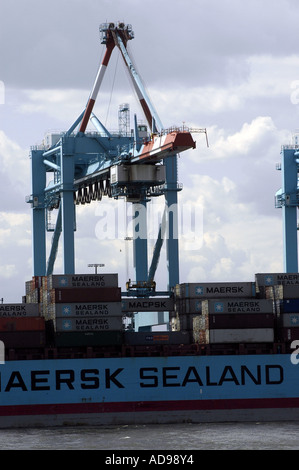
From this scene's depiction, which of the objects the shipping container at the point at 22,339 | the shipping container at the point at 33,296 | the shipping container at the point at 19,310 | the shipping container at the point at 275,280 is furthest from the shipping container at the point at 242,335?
the shipping container at the point at 33,296

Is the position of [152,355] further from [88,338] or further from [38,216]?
→ [38,216]

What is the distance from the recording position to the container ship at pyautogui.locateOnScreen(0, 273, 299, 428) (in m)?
68.3

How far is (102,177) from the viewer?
82875 millimetres

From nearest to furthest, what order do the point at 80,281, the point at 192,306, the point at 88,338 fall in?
1. the point at 88,338
2. the point at 80,281
3. the point at 192,306

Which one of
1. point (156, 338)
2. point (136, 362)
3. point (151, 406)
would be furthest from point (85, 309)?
point (151, 406)

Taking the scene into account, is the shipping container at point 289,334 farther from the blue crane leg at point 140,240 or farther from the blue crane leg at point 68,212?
the blue crane leg at point 68,212

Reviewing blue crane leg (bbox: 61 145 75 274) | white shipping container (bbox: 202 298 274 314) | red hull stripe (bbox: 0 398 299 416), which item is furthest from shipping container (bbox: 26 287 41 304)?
white shipping container (bbox: 202 298 274 314)

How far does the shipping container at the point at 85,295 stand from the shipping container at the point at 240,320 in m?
5.95

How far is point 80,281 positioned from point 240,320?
9.97 m

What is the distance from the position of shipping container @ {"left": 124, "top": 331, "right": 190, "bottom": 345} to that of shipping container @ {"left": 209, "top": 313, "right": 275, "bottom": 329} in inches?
138

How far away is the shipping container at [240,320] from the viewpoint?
69.1 metres

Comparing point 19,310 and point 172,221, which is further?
point 172,221
